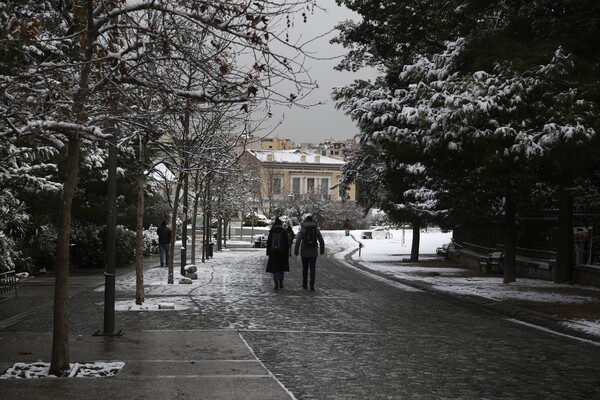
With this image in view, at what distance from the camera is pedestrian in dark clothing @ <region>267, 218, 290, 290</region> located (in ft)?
70.6

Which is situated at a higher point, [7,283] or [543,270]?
[543,270]

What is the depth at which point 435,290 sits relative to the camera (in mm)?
22500

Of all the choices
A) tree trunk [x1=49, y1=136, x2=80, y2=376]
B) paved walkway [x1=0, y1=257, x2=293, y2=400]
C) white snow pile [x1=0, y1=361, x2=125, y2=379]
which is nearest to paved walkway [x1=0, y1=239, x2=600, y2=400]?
paved walkway [x1=0, y1=257, x2=293, y2=400]

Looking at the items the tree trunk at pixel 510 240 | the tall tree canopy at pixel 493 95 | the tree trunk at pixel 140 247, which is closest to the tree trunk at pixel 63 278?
the tree trunk at pixel 140 247

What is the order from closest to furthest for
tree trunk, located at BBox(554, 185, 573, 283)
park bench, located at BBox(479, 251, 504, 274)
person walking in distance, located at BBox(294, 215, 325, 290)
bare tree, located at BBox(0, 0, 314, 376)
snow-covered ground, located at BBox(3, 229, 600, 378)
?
bare tree, located at BBox(0, 0, 314, 376) < snow-covered ground, located at BBox(3, 229, 600, 378) < person walking in distance, located at BBox(294, 215, 325, 290) < tree trunk, located at BBox(554, 185, 573, 283) < park bench, located at BBox(479, 251, 504, 274)

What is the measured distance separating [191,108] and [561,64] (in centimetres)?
911

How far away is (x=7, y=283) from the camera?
1830 cm

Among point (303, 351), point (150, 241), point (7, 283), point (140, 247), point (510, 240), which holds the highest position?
point (510, 240)

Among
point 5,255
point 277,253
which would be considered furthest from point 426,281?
point 5,255

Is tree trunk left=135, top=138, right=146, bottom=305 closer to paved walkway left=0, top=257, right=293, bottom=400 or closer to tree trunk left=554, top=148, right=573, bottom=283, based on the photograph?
paved walkway left=0, top=257, right=293, bottom=400

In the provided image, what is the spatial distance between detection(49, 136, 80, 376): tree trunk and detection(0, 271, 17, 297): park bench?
938cm

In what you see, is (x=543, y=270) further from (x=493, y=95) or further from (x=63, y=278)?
(x=63, y=278)

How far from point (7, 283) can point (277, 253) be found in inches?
260

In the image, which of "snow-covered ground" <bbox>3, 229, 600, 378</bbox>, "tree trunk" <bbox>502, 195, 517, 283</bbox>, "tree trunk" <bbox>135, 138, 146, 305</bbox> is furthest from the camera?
"tree trunk" <bbox>502, 195, 517, 283</bbox>
